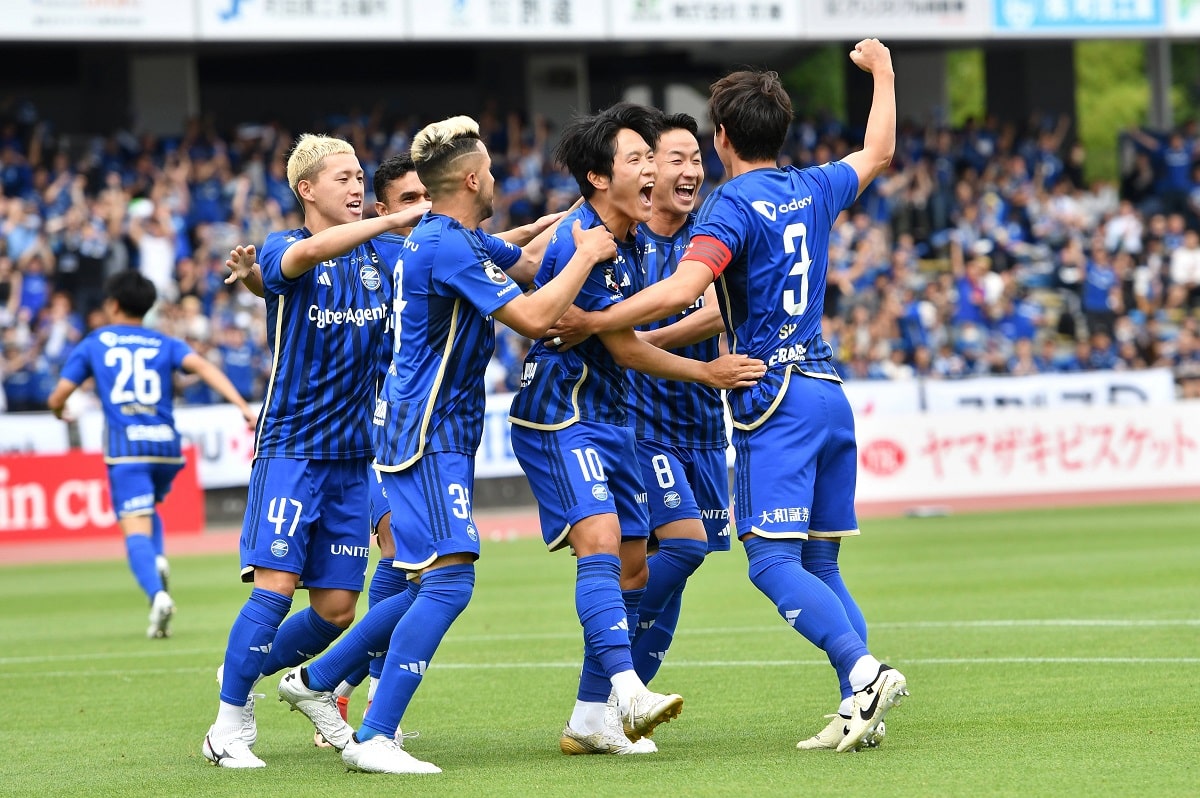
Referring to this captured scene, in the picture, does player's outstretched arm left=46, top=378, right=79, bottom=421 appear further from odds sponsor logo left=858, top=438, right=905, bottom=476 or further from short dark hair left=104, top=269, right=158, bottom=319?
odds sponsor logo left=858, top=438, right=905, bottom=476

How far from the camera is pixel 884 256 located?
2914 cm

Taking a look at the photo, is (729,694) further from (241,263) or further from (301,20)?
(301,20)

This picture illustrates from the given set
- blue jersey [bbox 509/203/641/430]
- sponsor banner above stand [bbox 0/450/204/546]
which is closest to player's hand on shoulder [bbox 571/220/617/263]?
blue jersey [bbox 509/203/641/430]

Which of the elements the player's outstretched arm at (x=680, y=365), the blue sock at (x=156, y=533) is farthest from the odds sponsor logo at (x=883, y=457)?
the player's outstretched arm at (x=680, y=365)

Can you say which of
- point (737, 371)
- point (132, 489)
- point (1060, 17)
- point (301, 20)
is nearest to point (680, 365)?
point (737, 371)

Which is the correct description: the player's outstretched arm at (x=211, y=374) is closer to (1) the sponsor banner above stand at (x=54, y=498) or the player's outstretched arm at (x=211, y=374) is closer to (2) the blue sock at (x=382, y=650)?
(2) the blue sock at (x=382, y=650)

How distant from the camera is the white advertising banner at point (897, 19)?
29.9 meters

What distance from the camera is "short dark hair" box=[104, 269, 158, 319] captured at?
38.4 ft

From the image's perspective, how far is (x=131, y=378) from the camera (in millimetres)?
11883

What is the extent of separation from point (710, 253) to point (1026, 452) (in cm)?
1723

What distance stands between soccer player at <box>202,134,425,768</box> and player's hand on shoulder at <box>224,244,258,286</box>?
0.08m

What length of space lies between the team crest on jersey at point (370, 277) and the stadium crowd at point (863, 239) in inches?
623

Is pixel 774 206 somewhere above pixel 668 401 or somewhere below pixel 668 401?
above

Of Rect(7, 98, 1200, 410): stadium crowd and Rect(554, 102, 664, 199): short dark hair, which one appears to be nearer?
Rect(554, 102, 664, 199): short dark hair
